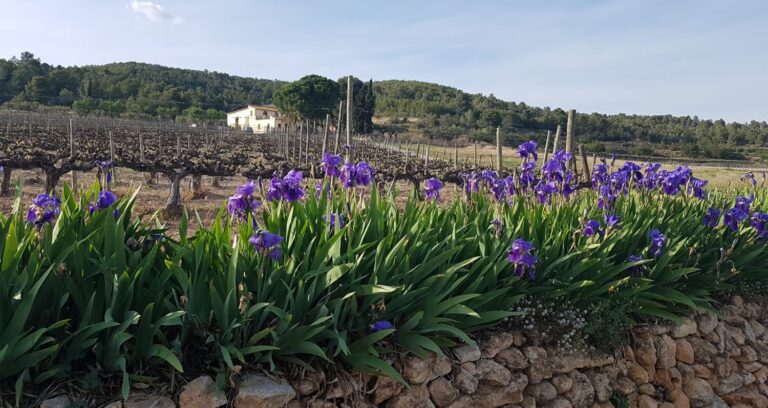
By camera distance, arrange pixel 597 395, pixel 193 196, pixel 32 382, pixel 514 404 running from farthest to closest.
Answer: pixel 193 196 → pixel 597 395 → pixel 514 404 → pixel 32 382

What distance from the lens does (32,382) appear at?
2.09 meters

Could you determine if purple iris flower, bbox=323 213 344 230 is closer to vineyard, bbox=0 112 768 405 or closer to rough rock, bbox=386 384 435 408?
vineyard, bbox=0 112 768 405

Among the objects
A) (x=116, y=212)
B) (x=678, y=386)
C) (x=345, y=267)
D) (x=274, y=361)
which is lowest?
(x=678, y=386)

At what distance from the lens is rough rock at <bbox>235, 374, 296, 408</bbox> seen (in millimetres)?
2283

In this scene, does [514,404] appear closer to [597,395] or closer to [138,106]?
[597,395]

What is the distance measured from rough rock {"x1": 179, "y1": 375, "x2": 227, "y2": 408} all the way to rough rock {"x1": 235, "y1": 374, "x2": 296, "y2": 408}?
8cm

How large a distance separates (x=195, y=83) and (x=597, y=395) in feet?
437

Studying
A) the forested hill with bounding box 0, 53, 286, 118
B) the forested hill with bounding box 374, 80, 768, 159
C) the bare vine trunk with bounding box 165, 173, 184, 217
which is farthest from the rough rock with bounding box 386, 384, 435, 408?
the forested hill with bounding box 0, 53, 286, 118

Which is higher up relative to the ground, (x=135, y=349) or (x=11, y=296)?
(x=11, y=296)

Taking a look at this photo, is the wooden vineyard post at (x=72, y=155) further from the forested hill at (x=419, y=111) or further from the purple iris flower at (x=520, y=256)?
the forested hill at (x=419, y=111)

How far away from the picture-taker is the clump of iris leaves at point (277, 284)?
2211mm

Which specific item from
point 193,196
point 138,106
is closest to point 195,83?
→ point 138,106

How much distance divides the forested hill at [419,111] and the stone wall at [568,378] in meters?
44.1

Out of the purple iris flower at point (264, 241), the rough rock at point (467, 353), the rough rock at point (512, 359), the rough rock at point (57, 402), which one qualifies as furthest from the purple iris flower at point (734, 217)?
the rough rock at point (57, 402)
